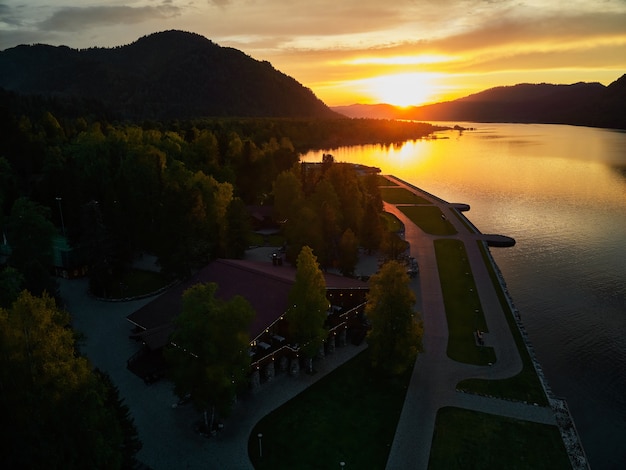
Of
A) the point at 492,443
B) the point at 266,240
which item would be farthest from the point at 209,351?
the point at 266,240

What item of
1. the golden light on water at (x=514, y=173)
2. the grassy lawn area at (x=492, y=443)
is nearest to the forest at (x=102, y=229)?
the grassy lawn area at (x=492, y=443)

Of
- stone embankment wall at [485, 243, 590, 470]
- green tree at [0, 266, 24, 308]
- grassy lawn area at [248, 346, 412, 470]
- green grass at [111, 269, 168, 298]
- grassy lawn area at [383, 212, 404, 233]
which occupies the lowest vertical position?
grassy lawn area at [248, 346, 412, 470]

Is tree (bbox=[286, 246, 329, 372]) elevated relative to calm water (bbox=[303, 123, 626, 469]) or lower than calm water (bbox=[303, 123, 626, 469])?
elevated

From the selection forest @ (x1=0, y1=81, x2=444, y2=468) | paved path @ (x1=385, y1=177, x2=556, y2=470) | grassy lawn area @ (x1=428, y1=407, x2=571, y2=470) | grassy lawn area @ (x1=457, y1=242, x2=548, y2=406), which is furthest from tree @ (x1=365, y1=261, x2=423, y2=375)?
forest @ (x1=0, y1=81, x2=444, y2=468)

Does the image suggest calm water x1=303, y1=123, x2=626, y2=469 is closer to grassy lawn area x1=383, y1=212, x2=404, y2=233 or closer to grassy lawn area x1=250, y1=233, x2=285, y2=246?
grassy lawn area x1=383, y1=212, x2=404, y2=233

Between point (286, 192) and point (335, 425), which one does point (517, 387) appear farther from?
point (286, 192)

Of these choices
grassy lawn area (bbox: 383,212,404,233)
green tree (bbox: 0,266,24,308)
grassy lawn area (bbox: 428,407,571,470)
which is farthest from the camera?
grassy lawn area (bbox: 383,212,404,233)

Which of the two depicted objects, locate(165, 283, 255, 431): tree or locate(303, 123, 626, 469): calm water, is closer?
locate(165, 283, 255, 431): tree
